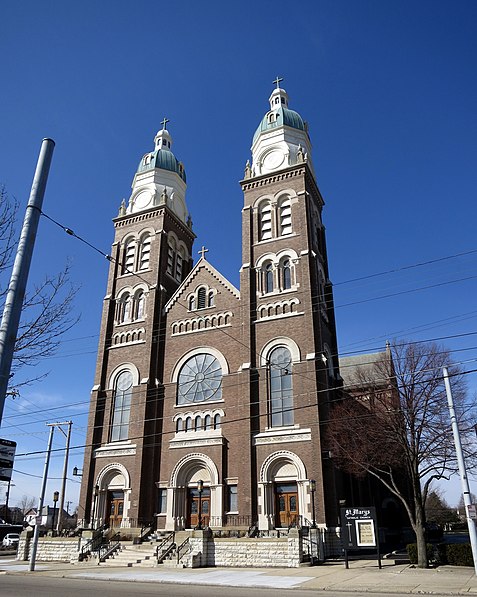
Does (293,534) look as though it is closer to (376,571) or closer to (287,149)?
(376,571)

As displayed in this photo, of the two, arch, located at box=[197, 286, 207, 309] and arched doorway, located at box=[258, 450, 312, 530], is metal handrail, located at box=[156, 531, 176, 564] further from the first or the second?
arch, located at box=[197, 286, 207, 309]

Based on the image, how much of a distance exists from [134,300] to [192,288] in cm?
556

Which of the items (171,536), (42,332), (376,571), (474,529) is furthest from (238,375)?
(42,332)

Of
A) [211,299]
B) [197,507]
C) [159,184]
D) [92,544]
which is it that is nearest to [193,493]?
[197,507]

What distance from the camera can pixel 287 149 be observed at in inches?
1628

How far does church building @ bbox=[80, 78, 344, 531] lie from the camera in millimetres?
30781

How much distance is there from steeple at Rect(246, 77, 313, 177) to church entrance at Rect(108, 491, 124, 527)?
84.8ft

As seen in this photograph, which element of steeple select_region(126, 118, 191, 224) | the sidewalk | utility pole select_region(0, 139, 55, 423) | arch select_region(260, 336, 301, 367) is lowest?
the sidewalk

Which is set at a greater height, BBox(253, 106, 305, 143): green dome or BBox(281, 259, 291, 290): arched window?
BBox(253, 106, 305, 143): green dome

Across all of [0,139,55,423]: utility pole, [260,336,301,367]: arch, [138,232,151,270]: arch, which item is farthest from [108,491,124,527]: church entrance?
[0,139,55,423]: utility pole

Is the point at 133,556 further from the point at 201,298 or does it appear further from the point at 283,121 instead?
the point at 283,121

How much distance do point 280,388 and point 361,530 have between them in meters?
11.6

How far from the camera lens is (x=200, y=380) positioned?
36031 millimetres

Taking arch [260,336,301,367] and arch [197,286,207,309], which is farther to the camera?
arch [197,286,207,309]
